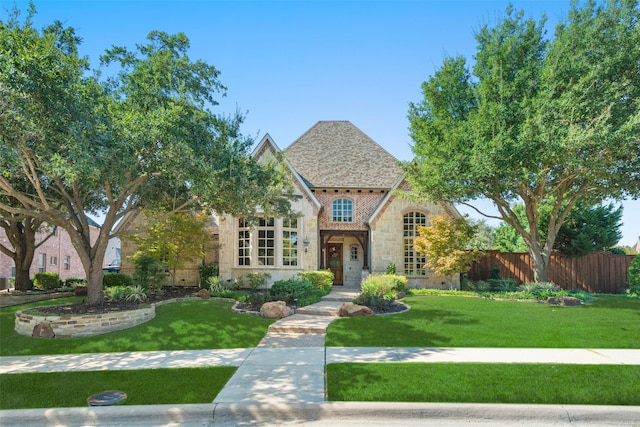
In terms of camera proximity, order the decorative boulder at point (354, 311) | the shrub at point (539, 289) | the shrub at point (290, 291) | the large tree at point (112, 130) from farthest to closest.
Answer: the shrub at point (539, 289), the shrub at point (290, 291), the decorative boulder at point (354, 311), the large tree at point (112, 130)

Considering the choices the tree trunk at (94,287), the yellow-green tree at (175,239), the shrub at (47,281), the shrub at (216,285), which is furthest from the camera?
the shrub at (47,281)

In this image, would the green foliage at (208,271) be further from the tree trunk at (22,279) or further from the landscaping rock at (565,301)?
the landscaping rock at (565,301)

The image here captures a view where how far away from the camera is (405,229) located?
21516 millimetres

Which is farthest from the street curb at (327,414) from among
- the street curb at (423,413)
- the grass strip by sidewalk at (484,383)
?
the grass strip by sidewalk at (484,383)

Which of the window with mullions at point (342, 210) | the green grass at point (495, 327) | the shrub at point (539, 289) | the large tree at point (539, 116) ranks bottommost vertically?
the green grass at point (495, 327)

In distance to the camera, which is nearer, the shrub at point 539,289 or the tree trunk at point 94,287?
the tree trunk at point 94,287

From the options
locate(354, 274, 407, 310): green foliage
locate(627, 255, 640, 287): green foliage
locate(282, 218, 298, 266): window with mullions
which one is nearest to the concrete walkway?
locate(354, 274, 407, 310): green foliage

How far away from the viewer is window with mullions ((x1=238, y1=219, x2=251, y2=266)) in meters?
20.2

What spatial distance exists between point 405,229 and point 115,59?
15350 mm

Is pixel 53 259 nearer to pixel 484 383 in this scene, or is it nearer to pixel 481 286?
pixel 481 286

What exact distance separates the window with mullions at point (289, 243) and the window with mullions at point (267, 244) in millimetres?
512

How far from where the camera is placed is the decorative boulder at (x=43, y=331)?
1082 cm

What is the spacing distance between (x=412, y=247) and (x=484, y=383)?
14861mm

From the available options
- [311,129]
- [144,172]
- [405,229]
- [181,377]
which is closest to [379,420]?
[181,377]
